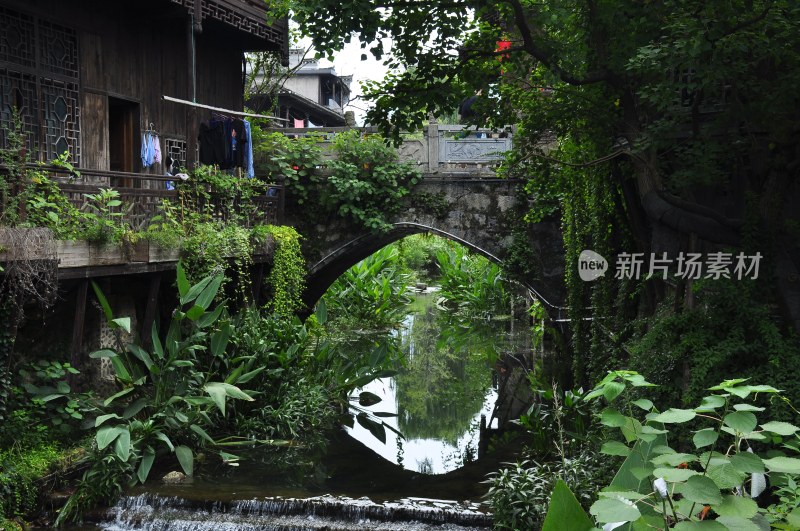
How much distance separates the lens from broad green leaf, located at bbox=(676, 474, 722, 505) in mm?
1976

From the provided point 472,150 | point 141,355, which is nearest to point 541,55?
point 141,355

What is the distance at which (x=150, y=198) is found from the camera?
35.3 ft

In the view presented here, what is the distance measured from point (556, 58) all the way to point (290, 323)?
5.90 metres

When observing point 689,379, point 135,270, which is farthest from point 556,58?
point 135,270

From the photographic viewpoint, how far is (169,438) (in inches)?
381

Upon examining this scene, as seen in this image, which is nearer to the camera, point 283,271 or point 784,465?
point 784,465

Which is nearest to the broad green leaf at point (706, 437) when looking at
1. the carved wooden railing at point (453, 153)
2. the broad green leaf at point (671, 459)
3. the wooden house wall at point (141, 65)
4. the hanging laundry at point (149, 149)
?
the broad green leaf at point (671, 459)

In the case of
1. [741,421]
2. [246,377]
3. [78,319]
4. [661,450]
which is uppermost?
[741,421]

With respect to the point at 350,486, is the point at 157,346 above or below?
above

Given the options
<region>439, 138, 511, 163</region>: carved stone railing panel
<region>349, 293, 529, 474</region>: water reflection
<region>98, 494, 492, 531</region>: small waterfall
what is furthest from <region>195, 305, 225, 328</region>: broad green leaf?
<region>439, 138, 511, 163</region>: carved stone railing panel

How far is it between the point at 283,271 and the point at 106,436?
17.6 feet

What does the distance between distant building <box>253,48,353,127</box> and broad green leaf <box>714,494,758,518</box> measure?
23.9 m

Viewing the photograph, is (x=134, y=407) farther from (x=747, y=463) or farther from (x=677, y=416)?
(x=747, y=463)

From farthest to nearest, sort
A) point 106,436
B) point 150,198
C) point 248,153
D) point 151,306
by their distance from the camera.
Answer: point 248,153
point 150,198
point 151,306
point 106,436
